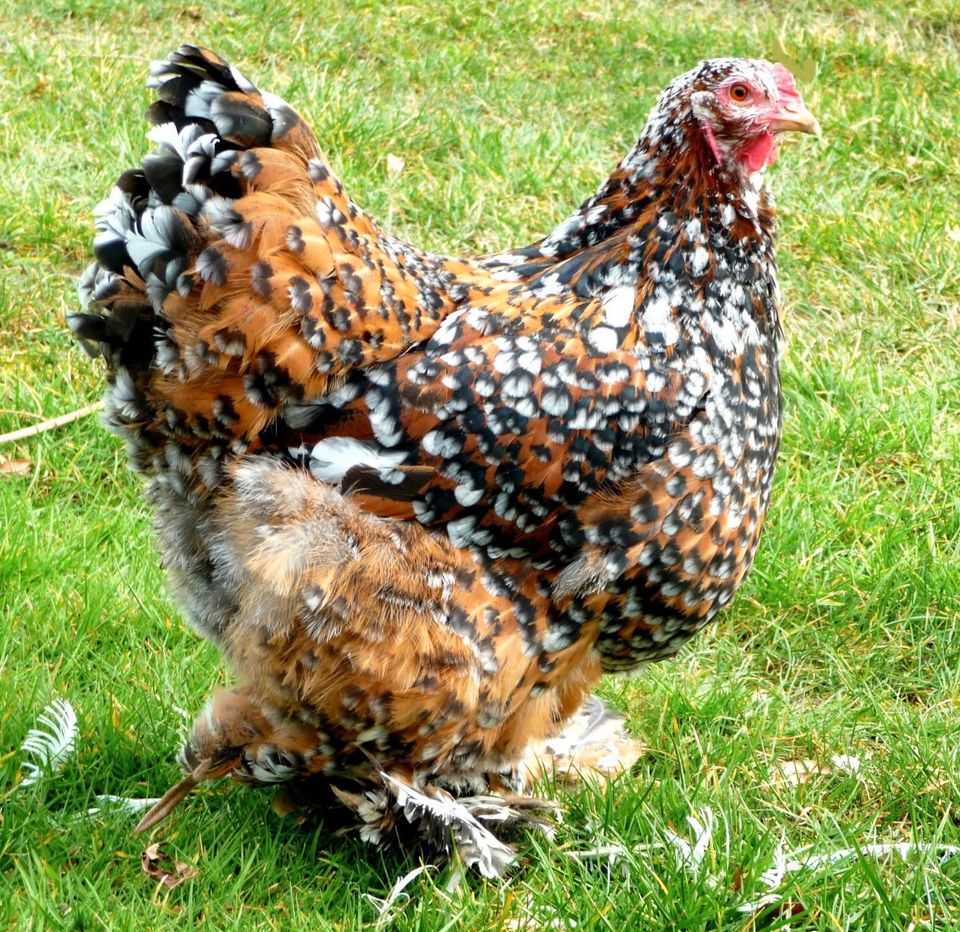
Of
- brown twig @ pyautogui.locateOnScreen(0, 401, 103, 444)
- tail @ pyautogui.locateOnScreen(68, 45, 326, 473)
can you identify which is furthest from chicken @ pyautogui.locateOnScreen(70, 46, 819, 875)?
brown twig @ pyautogui.locateOnScreen(0, 401, 103, 444)

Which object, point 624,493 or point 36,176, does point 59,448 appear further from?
point 624,493

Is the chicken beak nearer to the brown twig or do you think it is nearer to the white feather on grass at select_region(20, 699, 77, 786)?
the white feather on grass at select_region(20, 699, 77, 786)

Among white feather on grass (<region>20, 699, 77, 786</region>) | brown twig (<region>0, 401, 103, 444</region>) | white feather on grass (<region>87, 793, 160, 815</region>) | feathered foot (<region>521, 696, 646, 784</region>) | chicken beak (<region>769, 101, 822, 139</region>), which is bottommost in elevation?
feathered foot (<region>521, 696, 646, 784</region>)

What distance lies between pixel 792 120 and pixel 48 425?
294cm

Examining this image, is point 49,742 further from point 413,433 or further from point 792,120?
point 792,120

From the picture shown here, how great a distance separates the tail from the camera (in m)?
2.95

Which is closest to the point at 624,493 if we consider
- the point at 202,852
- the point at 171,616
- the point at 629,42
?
the point at 202,852

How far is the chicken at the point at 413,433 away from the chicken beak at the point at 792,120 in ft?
0.03

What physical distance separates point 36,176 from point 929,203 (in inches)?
176

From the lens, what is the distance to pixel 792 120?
324 cm

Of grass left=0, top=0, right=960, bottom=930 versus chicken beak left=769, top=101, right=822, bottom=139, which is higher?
chicken beak left=769, top=101, right=822, bottom=139

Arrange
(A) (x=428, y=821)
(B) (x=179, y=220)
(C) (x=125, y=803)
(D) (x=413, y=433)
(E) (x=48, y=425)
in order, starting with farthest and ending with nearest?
(E) (x=48, y=425) < (C) (x=125, y=803) < (A) (x=428, y=821) < (D) (x=413, y=433) < (B) (x=179, y=220)

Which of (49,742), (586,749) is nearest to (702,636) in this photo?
(586,749)

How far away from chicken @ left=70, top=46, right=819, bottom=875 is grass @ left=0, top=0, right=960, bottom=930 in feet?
0.93
